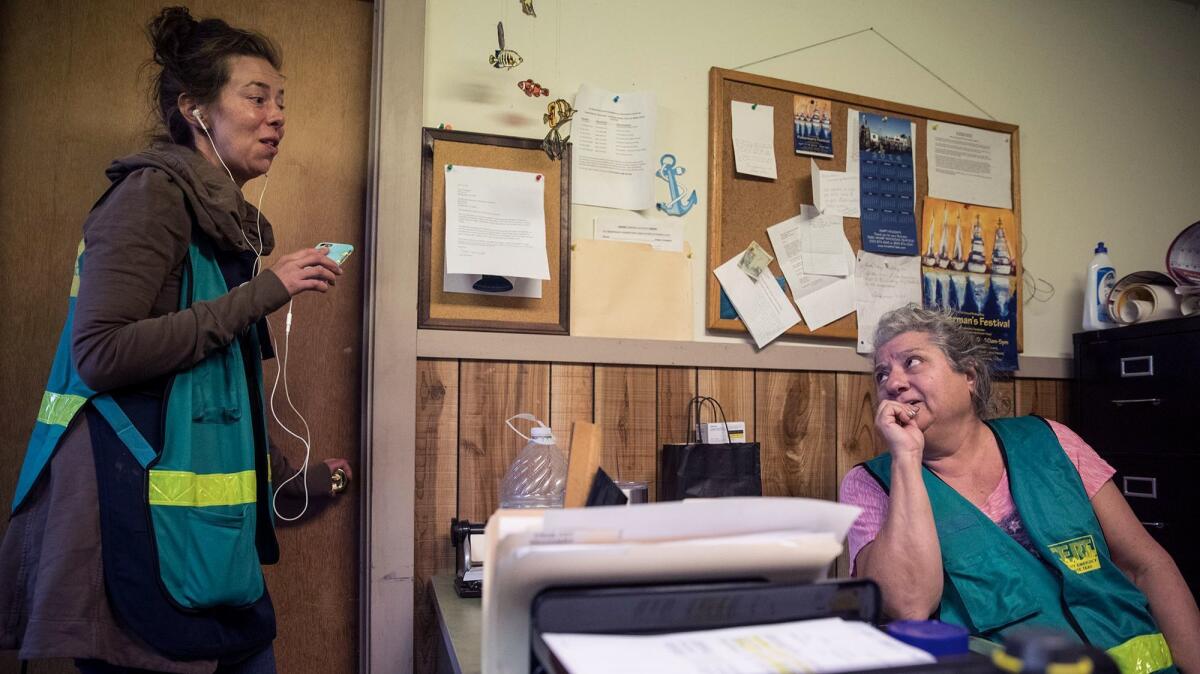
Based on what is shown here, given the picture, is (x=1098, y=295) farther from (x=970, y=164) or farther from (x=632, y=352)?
(x=632, y=352)

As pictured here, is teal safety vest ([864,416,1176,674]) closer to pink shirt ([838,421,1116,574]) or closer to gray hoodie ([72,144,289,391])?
pink shirt ([838,421,1116,574])

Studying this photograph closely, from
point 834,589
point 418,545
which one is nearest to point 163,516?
point 418,545

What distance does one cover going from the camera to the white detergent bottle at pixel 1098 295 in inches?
86.2

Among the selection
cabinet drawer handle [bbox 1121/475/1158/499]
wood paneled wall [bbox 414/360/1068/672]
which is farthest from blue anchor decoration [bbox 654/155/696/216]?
cabinet drawer handle [bbox 1121/475/1158/499]

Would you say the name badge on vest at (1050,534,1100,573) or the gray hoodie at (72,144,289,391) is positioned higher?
the gray hoodie at (72,144,289,391)

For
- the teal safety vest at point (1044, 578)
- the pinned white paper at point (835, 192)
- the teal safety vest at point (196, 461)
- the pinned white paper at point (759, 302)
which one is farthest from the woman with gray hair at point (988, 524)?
the teal safety vest at point (196, 461)

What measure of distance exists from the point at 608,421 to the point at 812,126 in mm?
969

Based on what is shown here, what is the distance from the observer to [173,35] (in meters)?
1.33

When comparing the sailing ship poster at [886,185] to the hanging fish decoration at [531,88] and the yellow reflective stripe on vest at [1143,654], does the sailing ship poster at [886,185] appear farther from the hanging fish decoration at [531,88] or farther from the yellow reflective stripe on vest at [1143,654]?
the yellow reflective stripe on vest at [1143,654]

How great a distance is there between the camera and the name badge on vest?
1.35m

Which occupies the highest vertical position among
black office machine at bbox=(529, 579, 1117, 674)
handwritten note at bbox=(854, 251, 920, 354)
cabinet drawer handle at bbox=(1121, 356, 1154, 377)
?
handwritten note at bbox=(854, 251, 920, 354)

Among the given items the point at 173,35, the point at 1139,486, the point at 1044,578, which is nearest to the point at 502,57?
the point at 173,35

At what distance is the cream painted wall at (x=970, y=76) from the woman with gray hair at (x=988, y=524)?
59 cm

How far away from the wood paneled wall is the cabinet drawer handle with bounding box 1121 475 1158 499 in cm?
34
